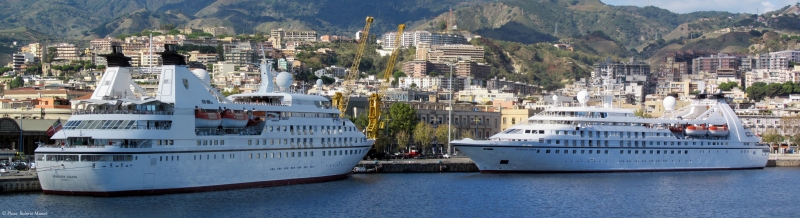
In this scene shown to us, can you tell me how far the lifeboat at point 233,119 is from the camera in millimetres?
55000

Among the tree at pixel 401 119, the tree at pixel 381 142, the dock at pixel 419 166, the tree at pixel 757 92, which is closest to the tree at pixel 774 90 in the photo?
the tree at pixel 757 92

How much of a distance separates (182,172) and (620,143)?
114 ft

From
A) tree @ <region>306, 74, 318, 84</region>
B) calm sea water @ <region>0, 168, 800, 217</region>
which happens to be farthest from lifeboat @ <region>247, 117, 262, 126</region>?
tree @ <region>306, 74, 318, 84</region>

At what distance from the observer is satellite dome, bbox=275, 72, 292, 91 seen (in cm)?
6341

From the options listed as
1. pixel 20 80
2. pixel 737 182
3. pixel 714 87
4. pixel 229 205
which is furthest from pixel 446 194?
pixel 714 87

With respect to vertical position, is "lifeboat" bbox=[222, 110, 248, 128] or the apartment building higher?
the apartment building

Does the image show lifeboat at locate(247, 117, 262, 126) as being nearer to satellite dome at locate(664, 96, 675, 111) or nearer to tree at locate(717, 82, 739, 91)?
satellite dome at locate(664, 96, 675, 111)

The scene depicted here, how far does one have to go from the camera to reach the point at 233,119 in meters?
55.2

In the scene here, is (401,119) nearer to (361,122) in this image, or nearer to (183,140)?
(361,122)

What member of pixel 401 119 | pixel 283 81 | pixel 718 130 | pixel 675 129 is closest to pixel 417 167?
pixel 283 81

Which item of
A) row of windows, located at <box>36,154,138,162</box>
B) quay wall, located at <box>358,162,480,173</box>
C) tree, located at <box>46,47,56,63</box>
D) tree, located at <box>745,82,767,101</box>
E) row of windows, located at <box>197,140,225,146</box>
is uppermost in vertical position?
tree, located at <box>46,47,56,63</box>

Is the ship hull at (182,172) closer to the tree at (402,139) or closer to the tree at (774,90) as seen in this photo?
the tree at (402,139)

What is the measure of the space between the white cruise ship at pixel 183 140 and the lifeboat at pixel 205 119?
0.05 metres

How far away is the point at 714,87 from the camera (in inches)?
6619
